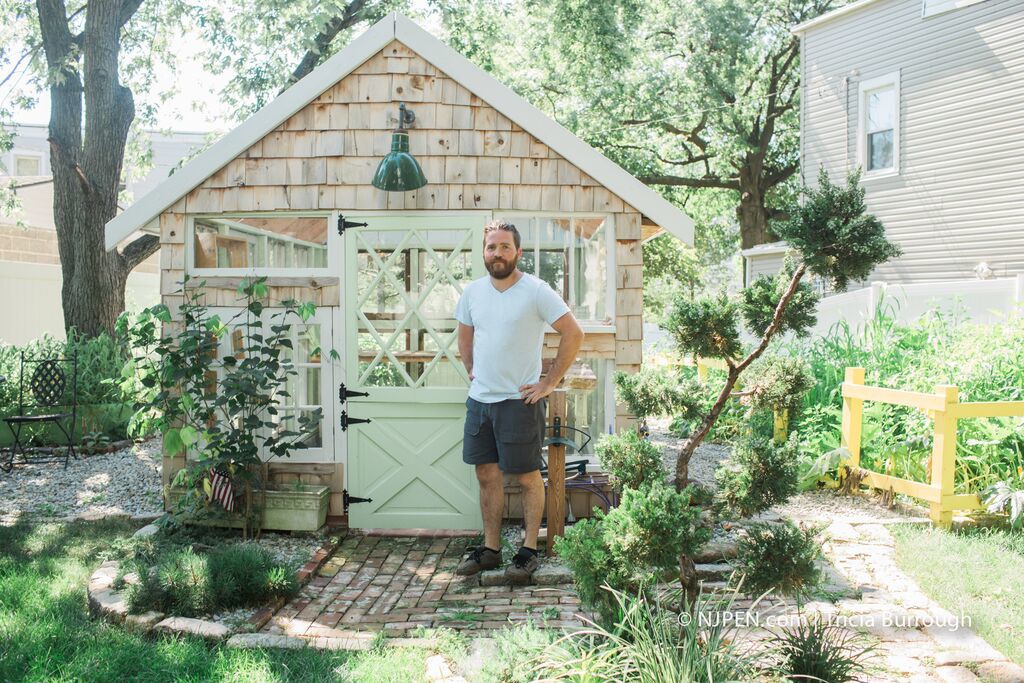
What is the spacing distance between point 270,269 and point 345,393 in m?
0.99

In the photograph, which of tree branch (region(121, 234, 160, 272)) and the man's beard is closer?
the man's beard

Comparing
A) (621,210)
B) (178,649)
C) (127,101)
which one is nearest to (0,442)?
(127,101)

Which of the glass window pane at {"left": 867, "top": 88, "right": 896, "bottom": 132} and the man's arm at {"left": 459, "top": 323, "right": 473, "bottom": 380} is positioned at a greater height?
the glass window pane at {"left": 867, "top": 88, "right": 896, "bottom": 132}

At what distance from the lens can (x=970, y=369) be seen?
612 cm

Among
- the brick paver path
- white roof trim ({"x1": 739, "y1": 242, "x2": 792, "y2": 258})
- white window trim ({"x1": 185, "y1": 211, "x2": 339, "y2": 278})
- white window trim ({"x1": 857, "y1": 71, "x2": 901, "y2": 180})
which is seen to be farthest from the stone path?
white roof trim ({"x1": 739, "y1": 242, "x2": 792, "y2": 258})

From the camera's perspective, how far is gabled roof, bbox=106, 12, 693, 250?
17.8 ft

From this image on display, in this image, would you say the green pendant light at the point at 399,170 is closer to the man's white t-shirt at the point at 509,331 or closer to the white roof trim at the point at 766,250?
the man's white t-shirt at the point at 509,331

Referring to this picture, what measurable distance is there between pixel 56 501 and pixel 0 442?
2677 mm

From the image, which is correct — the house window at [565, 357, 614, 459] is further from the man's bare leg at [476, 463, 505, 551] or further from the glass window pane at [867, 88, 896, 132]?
the glass window pane at [867, 88, 896, 132]

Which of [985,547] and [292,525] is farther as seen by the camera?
[292,525]

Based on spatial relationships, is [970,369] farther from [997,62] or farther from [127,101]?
[127,101]

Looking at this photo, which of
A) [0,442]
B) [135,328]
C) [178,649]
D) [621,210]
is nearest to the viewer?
[178,649]

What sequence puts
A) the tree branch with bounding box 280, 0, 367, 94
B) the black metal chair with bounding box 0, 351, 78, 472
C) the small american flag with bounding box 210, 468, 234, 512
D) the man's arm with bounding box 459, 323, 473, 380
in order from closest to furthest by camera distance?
the man's arm with bounding box 459, 323, 473, 380, the small american flag with bounding box 210, 468, 234, 512, the black metal chair with bounding box 0, 351, 78, 472, the tree branch with bounding box 280, 0, 367, 94

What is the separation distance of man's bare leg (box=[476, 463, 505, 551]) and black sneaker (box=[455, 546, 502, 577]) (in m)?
0.04
